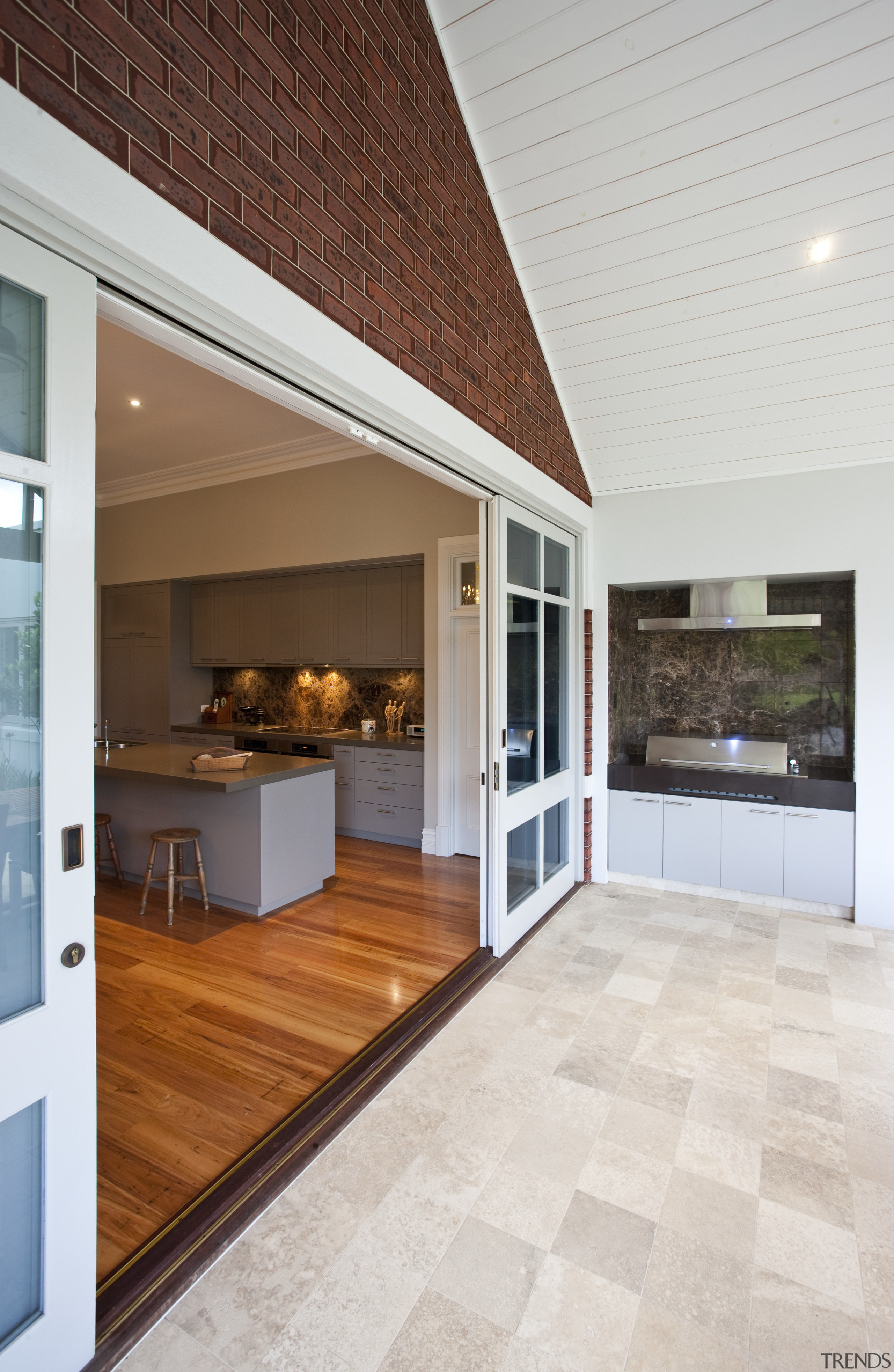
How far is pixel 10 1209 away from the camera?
1213mm

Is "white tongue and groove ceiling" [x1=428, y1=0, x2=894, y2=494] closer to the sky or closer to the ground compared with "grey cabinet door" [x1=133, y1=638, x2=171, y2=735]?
closer to the sky

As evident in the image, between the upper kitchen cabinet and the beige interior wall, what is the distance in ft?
0.39

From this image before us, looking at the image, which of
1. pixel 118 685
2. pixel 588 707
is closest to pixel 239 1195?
pixel 588 707

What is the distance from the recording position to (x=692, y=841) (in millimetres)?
4176

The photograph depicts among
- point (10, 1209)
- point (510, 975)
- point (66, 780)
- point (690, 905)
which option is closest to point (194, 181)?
point (66, 780)

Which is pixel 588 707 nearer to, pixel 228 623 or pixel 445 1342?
pixel 445 1342

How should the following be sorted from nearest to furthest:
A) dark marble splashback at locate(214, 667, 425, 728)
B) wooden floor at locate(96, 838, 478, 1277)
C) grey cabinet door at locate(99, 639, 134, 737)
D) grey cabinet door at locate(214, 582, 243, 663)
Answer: wooden floor at locate(96, 838, 478, 1277) < dark marble splashback at locate(214, 667, 425, 728) < grey cabinet door at locate(214, 582, 243, 663) < grey cabinet door at locate(99, 639, 134, 737)

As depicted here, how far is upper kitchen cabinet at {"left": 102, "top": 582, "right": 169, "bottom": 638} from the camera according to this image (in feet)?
21.8

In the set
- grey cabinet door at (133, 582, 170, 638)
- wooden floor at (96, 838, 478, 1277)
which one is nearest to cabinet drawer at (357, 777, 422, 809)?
wooden floor at (96, 838, 478, 1277)

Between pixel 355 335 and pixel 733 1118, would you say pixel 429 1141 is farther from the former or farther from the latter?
pixel 355 335

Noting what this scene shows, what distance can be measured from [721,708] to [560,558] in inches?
66.3

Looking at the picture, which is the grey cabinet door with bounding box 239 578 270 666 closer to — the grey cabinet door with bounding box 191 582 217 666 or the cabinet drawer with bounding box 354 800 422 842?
the grey cabinet door with bounding box 191 582 217 666

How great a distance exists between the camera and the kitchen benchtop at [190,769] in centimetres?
362

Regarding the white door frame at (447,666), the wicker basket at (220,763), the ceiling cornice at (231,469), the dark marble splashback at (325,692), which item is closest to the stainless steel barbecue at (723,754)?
the white door frame at (447,666)
